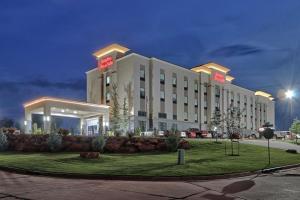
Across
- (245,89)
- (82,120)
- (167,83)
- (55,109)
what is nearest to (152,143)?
(55,109)

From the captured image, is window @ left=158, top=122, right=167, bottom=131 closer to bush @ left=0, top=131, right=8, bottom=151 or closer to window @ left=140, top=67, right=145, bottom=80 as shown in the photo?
window @ left=140, top=67, right=145, bottom=80

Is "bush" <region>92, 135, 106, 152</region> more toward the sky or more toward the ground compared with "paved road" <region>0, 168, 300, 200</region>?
more toward the sky

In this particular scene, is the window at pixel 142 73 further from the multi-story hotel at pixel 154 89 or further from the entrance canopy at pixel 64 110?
the entrance canopy at pixel 64 110

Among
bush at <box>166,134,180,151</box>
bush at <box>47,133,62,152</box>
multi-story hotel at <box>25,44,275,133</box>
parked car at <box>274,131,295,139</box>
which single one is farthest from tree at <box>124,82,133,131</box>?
bush at <box>47,133,62,152</box>

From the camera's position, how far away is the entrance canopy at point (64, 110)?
55469 mm

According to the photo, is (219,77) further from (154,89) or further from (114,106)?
(114,106)

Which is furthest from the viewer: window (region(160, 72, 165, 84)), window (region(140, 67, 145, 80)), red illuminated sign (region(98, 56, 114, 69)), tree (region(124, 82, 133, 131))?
window (region(160, 72, 165, 84))

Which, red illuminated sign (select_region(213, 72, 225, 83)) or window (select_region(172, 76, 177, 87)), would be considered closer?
window (select_region(172, 76, 177, 87))

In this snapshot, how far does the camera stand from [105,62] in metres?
76.6

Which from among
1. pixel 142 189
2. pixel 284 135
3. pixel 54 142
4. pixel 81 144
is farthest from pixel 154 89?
pixel 142 189

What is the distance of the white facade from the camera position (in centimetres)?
7062

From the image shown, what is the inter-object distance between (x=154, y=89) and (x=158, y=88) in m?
1.46

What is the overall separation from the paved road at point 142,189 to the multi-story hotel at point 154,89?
44220 millimetres

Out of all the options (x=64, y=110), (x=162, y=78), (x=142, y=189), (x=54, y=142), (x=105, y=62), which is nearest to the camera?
(x=142, y=189)
